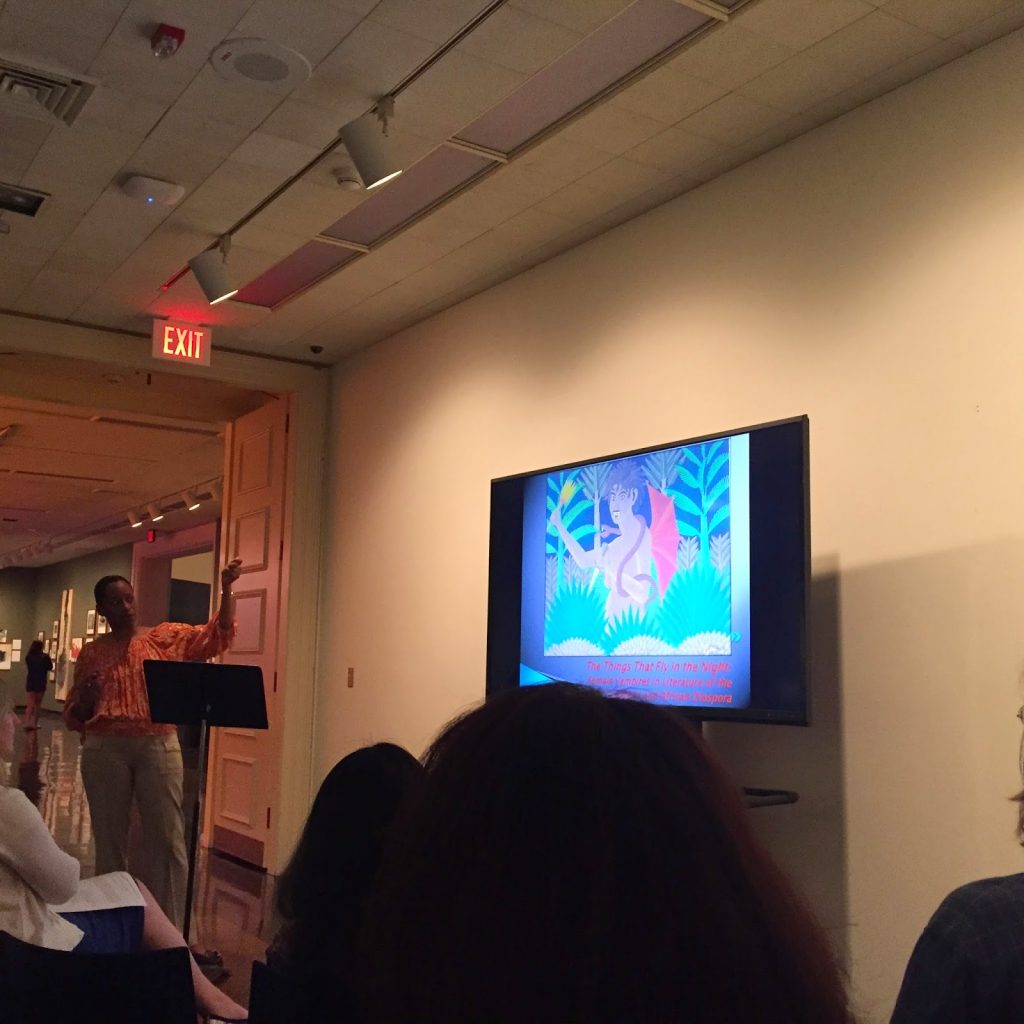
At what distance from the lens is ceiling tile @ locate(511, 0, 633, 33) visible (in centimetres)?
312

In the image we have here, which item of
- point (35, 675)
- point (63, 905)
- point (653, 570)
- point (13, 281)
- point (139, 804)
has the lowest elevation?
point (139, 804)

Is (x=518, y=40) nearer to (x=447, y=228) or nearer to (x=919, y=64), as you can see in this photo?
(x=919, y=64)

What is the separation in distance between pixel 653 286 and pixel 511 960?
403cm

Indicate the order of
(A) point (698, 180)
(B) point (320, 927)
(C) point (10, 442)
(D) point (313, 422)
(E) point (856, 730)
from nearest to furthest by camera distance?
(B) point (320, 927)
(E) point (856, 730)
(A) point (698, 180)
(D) point (313, 422)
(C) point (10, 442)

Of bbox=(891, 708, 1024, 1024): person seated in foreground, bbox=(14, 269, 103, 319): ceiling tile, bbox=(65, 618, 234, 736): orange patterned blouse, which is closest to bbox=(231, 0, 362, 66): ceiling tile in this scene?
bbox=(14, 269, 103, 319): ceiling tile

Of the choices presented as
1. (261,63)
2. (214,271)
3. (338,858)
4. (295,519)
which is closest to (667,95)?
(261,63)

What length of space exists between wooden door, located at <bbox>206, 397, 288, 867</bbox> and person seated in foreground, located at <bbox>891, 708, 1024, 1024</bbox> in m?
5.69

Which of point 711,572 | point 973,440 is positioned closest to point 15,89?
point 711,572

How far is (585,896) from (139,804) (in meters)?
4.49

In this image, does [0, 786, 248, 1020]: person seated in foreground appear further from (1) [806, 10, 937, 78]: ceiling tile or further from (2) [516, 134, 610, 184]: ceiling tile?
(1) [806, 10, 937, 78]: ceiling tile

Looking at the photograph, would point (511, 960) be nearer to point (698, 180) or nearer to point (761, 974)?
point (761, 974)

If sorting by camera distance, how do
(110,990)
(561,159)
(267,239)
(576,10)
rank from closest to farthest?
1. (110,990)
2. (576,10)
3. (561,159)
4. (267,239)

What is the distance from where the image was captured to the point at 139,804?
476 centimetres

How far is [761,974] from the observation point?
2.28 feet
